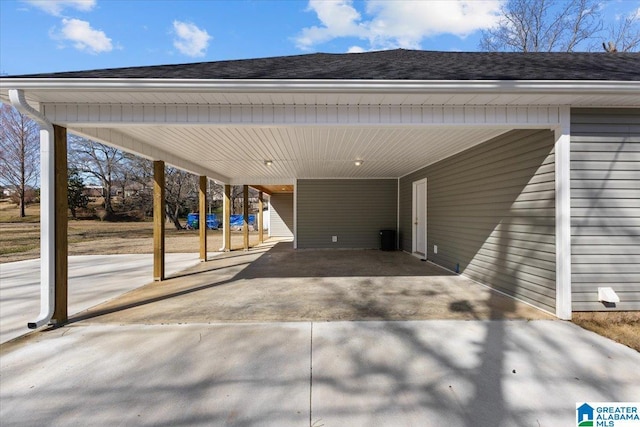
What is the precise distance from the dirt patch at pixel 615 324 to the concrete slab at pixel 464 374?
16cm

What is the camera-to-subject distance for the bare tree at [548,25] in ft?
35.2

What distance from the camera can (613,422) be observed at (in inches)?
72.1

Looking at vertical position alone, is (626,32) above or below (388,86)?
above

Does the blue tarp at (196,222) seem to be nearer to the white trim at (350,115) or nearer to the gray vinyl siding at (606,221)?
the white trim at (350,115)

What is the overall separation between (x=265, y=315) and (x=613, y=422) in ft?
10.2

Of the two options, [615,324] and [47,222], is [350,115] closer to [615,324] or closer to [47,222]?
[47,222]

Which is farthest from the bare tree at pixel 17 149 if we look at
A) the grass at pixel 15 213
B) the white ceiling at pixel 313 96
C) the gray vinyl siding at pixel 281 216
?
the white ceiling at pixel 313 96

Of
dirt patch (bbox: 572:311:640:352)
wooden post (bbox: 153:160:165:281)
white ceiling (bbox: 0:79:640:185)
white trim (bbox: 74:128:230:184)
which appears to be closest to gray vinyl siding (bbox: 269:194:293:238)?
white trim (bbox: 74:128:230:184)

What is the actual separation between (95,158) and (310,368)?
88.5ft

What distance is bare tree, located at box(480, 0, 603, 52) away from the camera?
10734mm

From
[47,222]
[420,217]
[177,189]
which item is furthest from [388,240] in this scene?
[177,189]

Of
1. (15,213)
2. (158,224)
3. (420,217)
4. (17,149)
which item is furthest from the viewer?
(15,213)

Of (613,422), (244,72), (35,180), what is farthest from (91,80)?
(35,180)

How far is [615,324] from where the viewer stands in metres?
3.14
